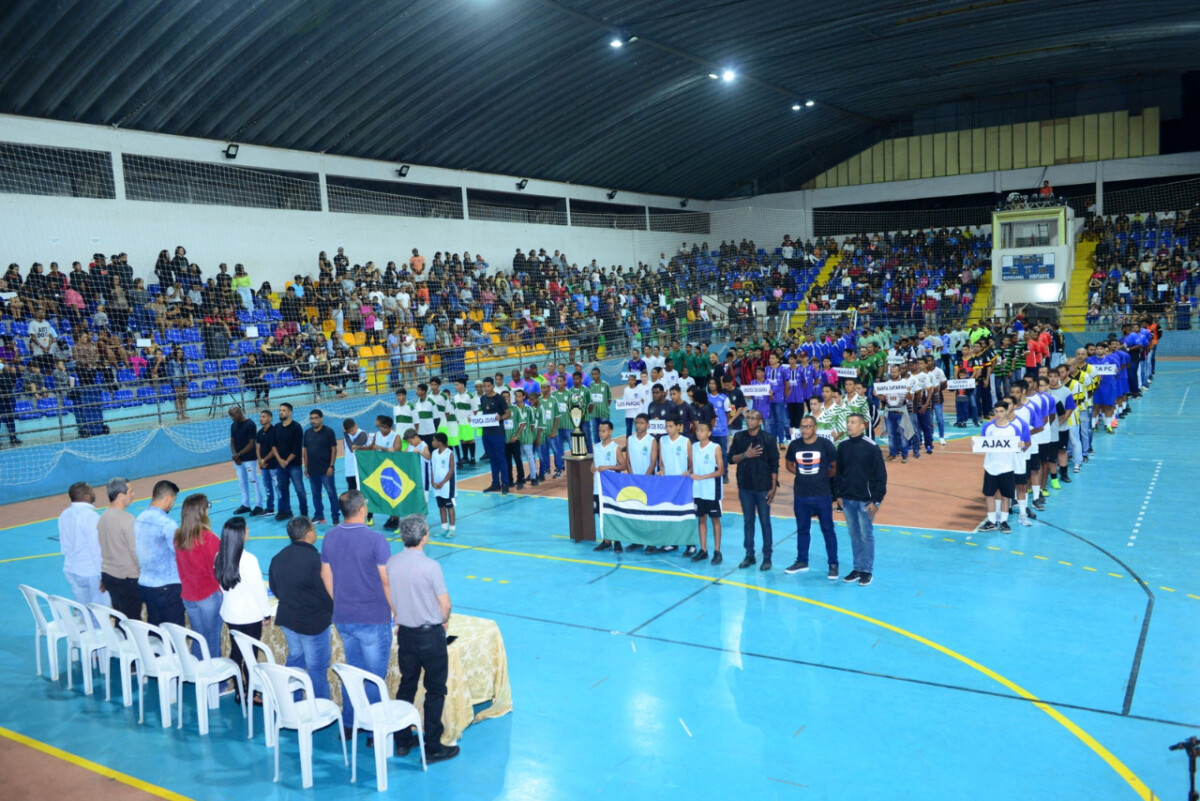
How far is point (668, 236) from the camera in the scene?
46.2m

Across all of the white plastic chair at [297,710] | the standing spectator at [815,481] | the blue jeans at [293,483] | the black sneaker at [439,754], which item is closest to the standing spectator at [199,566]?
the white plastic chair at [297,710]

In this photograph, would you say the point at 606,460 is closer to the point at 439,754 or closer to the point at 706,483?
the point at 706,483

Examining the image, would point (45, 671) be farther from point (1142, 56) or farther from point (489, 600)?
point (1142, 56)

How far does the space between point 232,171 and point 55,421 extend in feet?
32.1

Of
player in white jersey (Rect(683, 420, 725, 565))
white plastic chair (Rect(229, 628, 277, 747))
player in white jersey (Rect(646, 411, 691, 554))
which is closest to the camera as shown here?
white plastic chair (Rect(229, 628, 277, 747))

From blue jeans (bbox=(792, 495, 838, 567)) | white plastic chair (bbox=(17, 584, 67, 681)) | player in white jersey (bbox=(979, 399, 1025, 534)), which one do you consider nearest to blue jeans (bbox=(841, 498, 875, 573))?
blue jeans (bbox=(792, 495, 838, 567))

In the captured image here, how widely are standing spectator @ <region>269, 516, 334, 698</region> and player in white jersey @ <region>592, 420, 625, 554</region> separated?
581cm

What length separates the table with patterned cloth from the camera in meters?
7.00

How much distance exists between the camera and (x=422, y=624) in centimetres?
652

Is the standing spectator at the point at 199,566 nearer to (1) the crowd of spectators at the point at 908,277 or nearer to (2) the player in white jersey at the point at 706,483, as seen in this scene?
(2) the player in white jersey at the point at 706,483

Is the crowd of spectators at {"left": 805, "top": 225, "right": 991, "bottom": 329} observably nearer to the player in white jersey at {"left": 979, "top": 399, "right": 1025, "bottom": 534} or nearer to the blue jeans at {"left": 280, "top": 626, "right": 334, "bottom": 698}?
the player in white jersey at {"left": 979, "top": 399, "right": 1025, "bottom": 534}

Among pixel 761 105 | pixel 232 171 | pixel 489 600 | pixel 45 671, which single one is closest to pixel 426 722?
pixel 489 600

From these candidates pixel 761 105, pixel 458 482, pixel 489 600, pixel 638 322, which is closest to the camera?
pixel 489 600

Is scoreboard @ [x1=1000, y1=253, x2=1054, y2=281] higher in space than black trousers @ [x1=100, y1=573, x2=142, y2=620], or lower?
higher
